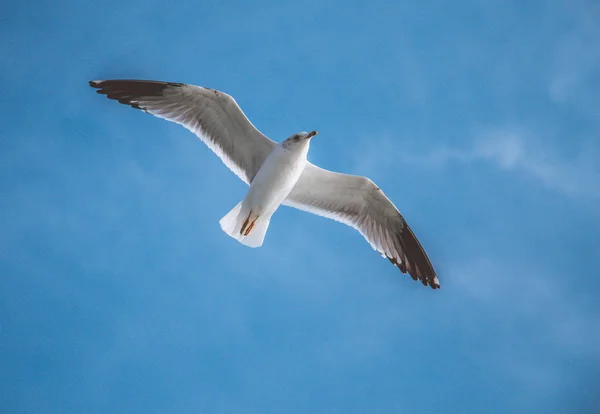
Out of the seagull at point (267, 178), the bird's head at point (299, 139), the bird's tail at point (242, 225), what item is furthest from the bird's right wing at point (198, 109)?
the bird's tail at point (242, 225)

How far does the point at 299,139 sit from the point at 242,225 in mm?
1040

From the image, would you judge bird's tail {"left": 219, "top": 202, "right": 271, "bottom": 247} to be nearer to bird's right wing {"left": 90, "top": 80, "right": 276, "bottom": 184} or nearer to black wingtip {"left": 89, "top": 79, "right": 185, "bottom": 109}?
bird's right wing {"left": 90, "top": 80, "right": 276, "bottom": 184}

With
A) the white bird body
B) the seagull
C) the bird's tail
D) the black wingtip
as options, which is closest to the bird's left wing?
the seagull

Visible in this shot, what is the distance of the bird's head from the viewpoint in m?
6.67

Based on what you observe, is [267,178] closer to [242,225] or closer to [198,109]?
[242,225]

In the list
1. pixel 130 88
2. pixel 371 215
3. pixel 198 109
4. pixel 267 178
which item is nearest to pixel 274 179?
pixel 267 178

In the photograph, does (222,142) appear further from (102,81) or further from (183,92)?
(102,81)

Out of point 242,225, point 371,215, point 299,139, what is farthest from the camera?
point 371,215

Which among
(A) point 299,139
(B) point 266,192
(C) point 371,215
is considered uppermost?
(C) point 371,215

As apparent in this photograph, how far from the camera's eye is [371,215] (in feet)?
24.7

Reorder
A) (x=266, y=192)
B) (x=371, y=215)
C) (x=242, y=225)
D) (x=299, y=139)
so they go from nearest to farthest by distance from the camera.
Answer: (x=299, y=139) → (x=266, y=192) → (x=242, y=225) → (x=371, y=215)

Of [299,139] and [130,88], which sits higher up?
[299,139]

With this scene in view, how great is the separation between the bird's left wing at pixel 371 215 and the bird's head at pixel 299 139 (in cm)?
69

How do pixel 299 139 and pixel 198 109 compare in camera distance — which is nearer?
pixel 299 139
